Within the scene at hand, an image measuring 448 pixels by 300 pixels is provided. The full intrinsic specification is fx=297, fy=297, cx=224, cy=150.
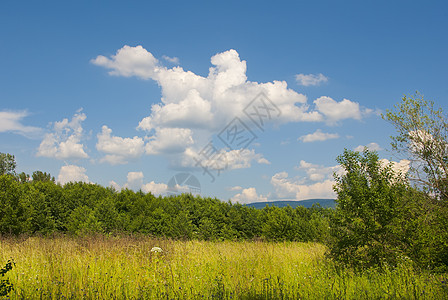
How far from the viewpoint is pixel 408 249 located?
306 inches

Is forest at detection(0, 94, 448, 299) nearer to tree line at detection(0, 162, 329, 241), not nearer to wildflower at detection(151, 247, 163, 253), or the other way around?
wildflower at detection(151, 247, 163, 253)

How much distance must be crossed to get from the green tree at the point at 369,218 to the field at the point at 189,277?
1.47 ft

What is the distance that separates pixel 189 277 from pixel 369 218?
4.89 metres

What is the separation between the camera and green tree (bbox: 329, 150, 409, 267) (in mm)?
7809

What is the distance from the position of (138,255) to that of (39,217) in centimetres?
1642

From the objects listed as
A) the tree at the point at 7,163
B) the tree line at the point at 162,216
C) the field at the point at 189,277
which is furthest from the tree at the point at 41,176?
the field at the point at 189,277

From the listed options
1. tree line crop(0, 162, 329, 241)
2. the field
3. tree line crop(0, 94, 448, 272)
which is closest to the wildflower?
the field

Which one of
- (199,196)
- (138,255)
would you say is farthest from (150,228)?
(138,255)

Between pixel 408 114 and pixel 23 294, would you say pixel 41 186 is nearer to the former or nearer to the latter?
pixel 23 294

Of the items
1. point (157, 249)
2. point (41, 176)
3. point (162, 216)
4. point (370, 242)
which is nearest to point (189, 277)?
point (157, 249)

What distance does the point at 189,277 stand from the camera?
23.3ft

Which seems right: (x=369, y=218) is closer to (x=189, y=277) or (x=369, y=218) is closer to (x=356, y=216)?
(x=356, y=216)

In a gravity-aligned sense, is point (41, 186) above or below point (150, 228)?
above

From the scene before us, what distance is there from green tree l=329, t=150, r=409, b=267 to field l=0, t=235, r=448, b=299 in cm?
45
